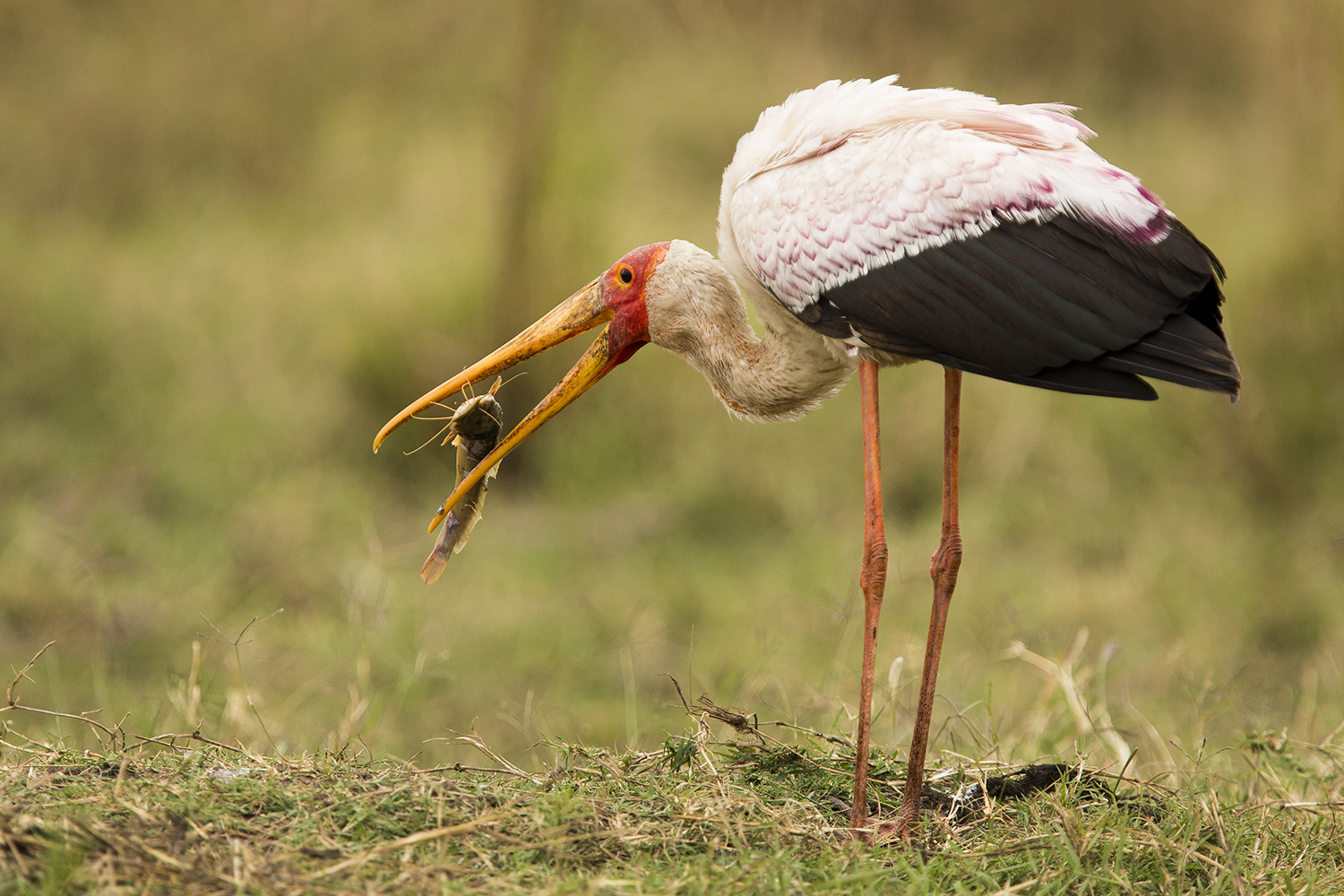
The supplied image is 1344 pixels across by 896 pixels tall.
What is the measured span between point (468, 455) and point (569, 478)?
319 centimetres

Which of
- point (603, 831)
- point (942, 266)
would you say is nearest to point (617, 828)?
point (603, 831)

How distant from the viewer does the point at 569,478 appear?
6.40 metres

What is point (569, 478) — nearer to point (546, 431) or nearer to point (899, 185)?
point (546, 431)

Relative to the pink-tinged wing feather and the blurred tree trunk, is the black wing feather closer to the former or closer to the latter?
the pink-tinged wing feather

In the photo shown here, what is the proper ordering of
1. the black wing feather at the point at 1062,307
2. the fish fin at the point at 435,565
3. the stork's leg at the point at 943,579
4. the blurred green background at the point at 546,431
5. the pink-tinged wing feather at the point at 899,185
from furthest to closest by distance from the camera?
1. the blurred green background at the point at 546,431
2. the fish fin at the point at 435,565
3. the stork's leg at the point at 943,579
4. the pink-tinged wing feather at the point at 899,185
5. the black wing feather at the point at 1062,307

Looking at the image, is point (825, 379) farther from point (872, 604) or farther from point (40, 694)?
point (40, 694)

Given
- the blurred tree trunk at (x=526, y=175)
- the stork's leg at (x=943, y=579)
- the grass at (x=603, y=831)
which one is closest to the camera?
the grass at (x=603, y=831)

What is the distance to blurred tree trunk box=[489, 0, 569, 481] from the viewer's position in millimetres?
6391

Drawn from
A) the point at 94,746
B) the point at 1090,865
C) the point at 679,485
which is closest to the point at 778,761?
the point at 1090,865

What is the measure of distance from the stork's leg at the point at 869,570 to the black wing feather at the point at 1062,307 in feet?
0.47

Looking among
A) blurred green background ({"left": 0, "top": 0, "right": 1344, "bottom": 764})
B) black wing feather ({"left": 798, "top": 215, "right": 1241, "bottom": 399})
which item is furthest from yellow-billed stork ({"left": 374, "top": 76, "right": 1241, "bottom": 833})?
blurred green background ({"left": 0, "top": 0, "right": 1344, "bottom": 764})

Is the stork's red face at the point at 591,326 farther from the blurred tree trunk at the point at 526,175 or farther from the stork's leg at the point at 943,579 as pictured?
the blurred tree trunk at the point at 526,175

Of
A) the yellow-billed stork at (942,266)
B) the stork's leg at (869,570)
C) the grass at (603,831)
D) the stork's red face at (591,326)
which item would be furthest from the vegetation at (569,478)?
the yellow-billed stork at (942,266)

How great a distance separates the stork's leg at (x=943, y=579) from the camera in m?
2.85
